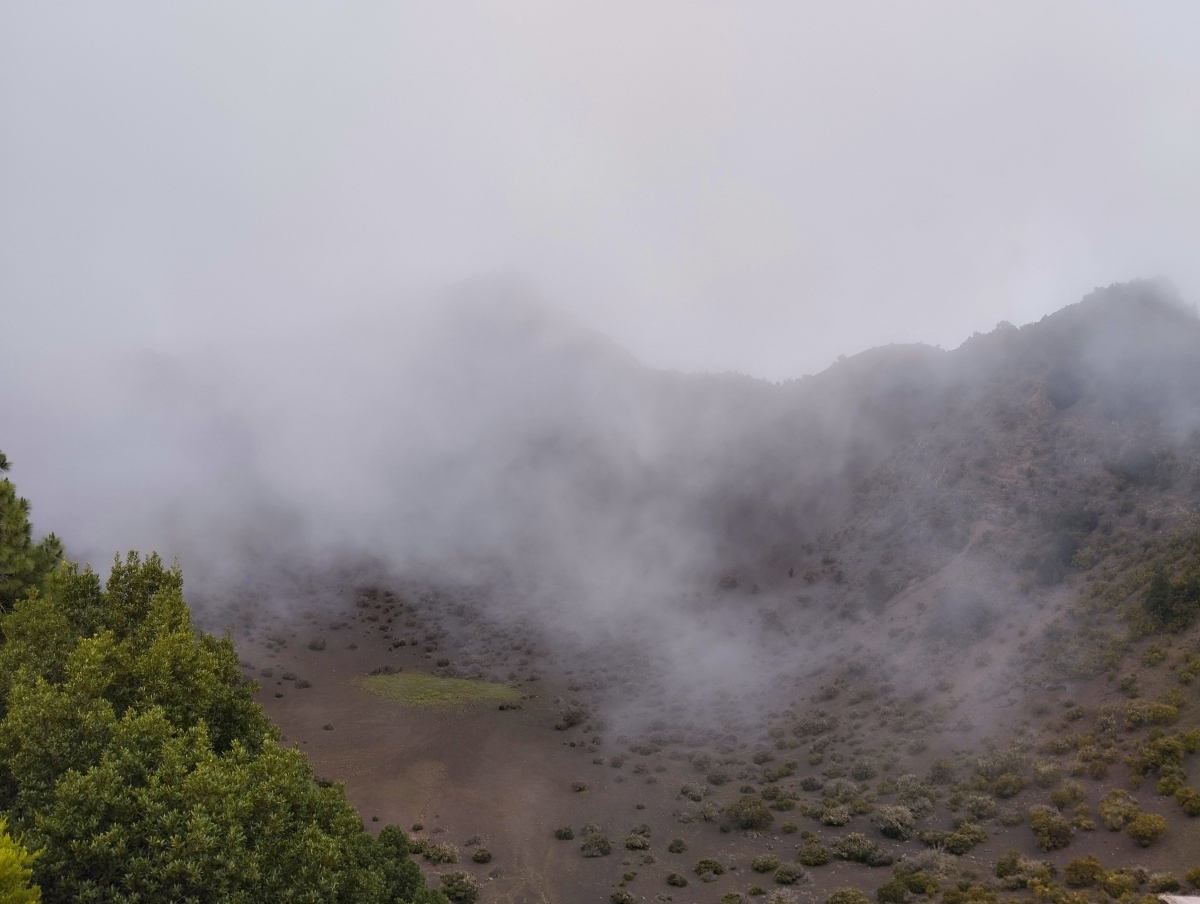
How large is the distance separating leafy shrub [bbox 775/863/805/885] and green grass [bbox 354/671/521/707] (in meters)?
31.2

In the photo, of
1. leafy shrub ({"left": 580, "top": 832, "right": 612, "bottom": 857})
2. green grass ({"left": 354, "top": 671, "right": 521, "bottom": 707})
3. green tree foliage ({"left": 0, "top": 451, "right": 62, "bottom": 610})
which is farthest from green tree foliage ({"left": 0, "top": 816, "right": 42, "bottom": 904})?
green grass ({"left": 354, "top": 671, "right": 521, "bottom": 707})

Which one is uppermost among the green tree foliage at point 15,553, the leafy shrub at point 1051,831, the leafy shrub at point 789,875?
the green tree foliage at point 15,553

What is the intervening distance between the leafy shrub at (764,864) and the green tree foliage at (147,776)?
19.1 meters

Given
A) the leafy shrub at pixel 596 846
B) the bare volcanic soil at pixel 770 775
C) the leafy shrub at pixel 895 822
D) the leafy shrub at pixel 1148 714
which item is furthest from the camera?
the leafy shrub at pixel 596 846

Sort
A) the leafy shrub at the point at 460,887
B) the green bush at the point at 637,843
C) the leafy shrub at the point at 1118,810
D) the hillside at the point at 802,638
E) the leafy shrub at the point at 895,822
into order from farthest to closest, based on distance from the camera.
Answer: the green bush at the point at 637,843, the leafy shrub at the point at 895,822, the hillside at the point at 802,638, the leafy shrub at the point at 460,887, the leafy shrub at the point at 1118,810

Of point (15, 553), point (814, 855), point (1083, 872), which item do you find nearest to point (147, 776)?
point (15, 553)

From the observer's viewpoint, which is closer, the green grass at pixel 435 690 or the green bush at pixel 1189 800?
the green bush at pixel 1189 800

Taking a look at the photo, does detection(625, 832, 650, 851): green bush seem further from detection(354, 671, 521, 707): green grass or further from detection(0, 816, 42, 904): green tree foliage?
detection(0, 816, 42, 904): green tree foliage

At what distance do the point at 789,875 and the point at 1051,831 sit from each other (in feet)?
35.6

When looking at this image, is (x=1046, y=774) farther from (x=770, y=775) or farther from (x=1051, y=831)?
(x=770, y=775)

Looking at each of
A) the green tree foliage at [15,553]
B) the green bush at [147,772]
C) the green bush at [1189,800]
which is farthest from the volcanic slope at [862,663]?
the green tree foliage at [15,553]

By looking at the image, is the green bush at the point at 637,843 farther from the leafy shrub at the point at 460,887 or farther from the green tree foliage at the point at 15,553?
the green tree foliage at the point at 15,553

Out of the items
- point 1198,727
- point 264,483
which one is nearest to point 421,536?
point 264,483

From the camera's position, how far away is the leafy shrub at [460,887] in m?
26.5
